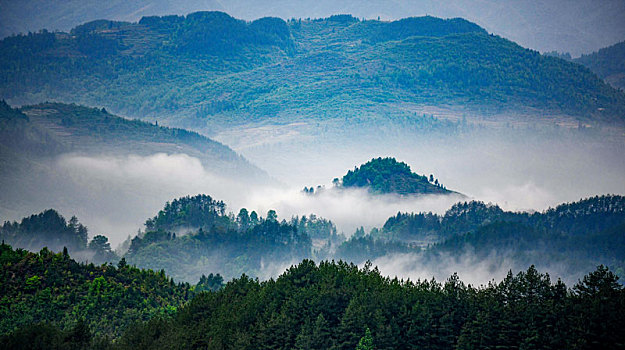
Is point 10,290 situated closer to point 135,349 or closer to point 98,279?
point 98,279

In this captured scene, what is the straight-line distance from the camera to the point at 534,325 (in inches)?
2616

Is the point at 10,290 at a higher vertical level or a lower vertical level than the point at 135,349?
higher

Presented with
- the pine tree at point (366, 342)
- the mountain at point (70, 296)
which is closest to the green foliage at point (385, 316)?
the pine tree at point (366, 342)

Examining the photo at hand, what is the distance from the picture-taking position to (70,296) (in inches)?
3841

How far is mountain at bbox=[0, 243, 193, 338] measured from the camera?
93188 millimetres

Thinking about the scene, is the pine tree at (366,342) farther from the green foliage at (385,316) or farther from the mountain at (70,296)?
the mountain at (70,296)

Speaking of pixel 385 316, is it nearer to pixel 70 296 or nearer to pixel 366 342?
pixel 366 342

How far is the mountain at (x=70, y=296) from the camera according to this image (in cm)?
9319

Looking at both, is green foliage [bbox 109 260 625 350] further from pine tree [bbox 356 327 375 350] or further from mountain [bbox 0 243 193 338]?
mountain [bbox 0 243 193 338]

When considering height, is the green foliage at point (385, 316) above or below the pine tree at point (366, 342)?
above

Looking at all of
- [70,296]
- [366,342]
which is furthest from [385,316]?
[70,296]

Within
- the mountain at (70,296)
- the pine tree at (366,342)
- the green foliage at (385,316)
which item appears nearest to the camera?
the green foliage at (385,316)

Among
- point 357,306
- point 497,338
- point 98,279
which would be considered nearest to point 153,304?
point 98,279

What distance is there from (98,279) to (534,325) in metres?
54.7
